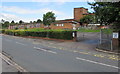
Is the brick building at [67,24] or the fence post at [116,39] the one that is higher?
the brick building at [67,24]

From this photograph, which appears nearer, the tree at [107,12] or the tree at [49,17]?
the tree at [107,12]

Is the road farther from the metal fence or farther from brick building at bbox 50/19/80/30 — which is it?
brick building at bbox 50/19/80/30

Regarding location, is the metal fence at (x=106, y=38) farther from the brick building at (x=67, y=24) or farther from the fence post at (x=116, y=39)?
the brick building at (x=67, y=24)

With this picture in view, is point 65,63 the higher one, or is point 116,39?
point 116,39

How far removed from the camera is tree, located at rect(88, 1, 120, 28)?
38.0ft

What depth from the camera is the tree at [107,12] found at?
11.6 m

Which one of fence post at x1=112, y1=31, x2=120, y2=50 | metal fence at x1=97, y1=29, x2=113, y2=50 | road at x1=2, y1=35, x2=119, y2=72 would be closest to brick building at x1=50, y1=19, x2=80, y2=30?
metal fence at x1=97, y1=29, x2=113, y2=50

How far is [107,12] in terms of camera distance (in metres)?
12.2

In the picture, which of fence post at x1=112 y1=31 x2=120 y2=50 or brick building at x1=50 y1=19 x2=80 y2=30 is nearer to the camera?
fence post at x1=112 y1=31 x2=120 y2=50

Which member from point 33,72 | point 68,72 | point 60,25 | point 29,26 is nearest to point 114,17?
point 68,72

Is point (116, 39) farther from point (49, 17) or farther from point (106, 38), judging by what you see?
point (49, 17)

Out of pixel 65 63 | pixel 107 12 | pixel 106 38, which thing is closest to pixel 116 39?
pixel 106 38

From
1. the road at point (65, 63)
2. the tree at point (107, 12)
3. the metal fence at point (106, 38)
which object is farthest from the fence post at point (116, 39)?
the road at point (65, 63)

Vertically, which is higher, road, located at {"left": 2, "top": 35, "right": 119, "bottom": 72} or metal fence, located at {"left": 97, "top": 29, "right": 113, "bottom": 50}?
metal fence, located at {"left": 97, "top": 29, "right": 113, "bottom": 50}
